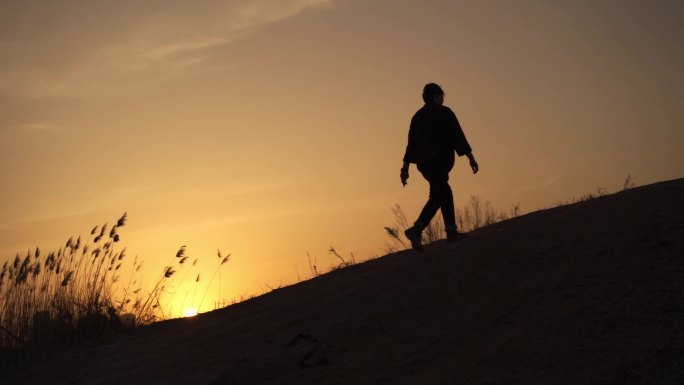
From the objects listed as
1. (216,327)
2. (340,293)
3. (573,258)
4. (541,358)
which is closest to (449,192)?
(340,293)

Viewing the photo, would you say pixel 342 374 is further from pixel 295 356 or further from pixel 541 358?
pixel 541 358

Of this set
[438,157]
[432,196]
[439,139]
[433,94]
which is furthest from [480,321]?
[433,94]

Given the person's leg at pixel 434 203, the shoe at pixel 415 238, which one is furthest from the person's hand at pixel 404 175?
the shoe at pixel 415 238

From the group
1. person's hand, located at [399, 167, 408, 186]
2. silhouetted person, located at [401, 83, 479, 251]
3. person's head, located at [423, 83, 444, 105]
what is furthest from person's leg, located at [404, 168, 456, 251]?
person's head, located at [423, 83, 444, 105]

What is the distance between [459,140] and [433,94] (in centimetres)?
63

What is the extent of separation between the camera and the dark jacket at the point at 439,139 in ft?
25.1

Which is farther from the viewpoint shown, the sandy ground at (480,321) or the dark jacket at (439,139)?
the dark jacket at (439,139)

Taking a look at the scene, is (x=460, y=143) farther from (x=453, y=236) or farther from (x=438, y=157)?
(x=453, y=236)

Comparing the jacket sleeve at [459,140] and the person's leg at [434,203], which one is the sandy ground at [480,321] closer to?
the person's leg at [434,203]

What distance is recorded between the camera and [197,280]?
999 centimetres

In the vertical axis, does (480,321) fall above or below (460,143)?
below

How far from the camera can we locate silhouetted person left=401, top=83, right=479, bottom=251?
7.64 m

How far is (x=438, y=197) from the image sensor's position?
7.64m

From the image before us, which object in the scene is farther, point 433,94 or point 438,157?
point 433,94
